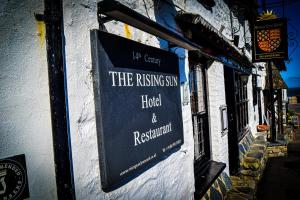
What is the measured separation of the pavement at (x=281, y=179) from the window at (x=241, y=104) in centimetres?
143

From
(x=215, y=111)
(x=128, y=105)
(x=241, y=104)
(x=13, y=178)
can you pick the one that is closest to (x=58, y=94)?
(x=13, y=178)

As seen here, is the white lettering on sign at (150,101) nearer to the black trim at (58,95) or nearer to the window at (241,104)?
the black trim at (58,95)

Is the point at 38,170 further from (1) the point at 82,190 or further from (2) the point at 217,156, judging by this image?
(2) the point at 217,156

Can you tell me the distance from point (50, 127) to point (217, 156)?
3860mm

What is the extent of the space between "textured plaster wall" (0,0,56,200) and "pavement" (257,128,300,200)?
5.39 meters

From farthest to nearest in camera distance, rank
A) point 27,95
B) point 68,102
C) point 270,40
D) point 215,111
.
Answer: point 270,40
point 215,111
point 68,102
point 27,95

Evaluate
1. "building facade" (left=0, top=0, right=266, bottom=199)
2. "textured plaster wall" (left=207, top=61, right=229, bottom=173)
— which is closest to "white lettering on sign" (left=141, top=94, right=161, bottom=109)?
"building facade" (left=0, top=0, right=266, bottom=199)

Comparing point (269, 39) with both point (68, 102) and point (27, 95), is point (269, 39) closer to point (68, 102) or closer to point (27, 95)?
point (68, 102)

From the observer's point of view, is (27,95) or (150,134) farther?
(150,134)

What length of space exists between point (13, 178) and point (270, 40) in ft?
24.1

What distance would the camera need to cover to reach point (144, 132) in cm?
195

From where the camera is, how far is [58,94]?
1.30 metres

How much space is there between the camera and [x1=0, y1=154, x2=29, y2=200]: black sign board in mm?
1048

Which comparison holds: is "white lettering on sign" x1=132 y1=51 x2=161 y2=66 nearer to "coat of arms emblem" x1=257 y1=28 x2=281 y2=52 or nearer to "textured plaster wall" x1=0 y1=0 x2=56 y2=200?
"textured plaster wall" x1=0 y1=0 x2=56 y2=200
